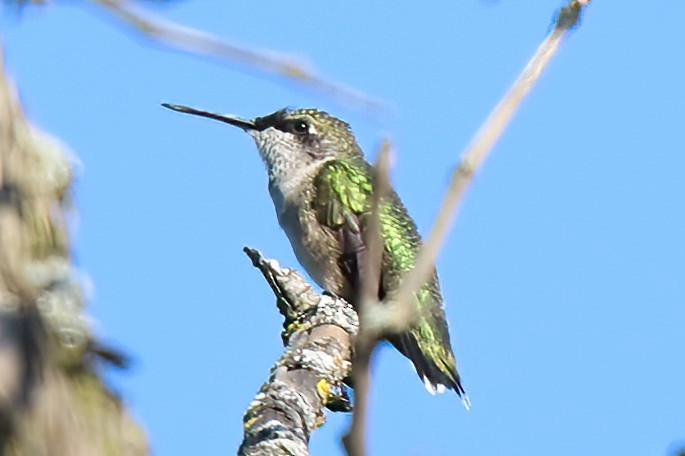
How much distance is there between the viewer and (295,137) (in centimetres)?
951

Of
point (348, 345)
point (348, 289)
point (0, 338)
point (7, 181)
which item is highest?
point (348, 289)

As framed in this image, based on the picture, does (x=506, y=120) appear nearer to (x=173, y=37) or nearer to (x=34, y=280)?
(x=173, y=37)

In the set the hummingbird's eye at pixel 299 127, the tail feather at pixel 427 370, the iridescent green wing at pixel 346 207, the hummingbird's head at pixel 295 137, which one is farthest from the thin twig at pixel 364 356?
the hummingbird's eye at pixel 299 127

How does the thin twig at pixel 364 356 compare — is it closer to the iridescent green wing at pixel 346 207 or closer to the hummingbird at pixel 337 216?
the hummingbird at pixel 337 216

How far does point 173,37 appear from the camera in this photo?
6.12 ft

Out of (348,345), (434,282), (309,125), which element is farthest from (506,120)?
(309,125)

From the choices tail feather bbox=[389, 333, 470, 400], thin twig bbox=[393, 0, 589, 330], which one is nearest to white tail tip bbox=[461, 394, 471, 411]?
tail feather bbox=[389, 333, 470, 400]

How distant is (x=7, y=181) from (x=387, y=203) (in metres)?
7.49

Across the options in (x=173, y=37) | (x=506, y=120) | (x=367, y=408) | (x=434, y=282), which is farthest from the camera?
(x=434, y=282)

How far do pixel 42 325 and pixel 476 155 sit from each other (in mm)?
645

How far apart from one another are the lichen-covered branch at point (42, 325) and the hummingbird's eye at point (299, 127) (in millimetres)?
7697

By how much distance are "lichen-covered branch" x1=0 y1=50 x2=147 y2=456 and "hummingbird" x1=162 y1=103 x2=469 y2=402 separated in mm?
5820

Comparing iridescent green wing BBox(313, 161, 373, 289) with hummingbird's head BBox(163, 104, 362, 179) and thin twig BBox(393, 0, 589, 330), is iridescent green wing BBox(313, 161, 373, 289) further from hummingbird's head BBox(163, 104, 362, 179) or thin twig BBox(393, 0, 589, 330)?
thin twig BBox(393, 0, 589, 330)

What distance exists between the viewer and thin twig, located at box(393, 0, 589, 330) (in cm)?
146
